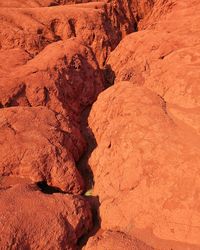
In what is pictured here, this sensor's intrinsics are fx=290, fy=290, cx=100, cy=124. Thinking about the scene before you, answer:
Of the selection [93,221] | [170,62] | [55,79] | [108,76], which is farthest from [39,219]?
[108,76]

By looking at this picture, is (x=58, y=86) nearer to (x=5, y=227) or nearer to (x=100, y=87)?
(x=100, y=87)

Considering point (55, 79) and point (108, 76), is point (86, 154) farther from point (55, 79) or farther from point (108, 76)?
point (108, 76)

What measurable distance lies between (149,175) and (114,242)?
1258 millimetres

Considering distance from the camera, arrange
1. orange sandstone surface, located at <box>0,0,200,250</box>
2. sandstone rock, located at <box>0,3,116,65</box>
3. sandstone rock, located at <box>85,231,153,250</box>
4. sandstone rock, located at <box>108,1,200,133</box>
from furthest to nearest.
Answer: sandstone rock, located at <box>0,3,116,65</box> → sandstone rock, located at <box>108,1,200,133</box> → orange sandstone surface, located at <box>0,0,200,250</box> → sandstone rock, located at <box>85,231,153,250</box>

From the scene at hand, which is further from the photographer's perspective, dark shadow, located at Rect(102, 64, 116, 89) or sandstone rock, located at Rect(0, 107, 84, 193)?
dark shadow, located at Rect(102, 64, 116, 89)

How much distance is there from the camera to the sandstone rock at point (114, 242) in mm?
4219

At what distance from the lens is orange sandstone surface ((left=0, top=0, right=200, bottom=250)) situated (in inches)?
171

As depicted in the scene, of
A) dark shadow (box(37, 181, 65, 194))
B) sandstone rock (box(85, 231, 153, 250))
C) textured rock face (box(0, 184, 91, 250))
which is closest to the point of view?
textured rock face (box(0, 184, 91, 250))

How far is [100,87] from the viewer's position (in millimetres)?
9094

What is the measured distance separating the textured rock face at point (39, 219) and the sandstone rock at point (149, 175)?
647 mm

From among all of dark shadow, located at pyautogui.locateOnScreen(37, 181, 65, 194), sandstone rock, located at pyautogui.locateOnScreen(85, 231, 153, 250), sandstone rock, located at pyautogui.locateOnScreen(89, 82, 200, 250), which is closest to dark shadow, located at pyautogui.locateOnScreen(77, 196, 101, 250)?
sandstone rock, located at pyautogui.locateOnScreen(89, 82, 200, 250)

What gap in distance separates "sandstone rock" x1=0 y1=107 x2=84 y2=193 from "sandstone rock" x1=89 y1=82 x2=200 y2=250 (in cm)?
69

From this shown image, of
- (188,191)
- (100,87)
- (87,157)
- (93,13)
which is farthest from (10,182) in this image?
(93,13)

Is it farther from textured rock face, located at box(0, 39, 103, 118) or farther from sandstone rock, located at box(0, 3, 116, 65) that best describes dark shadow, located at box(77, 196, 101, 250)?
sandstone rock, located at box(0, 3, 116, 65)
